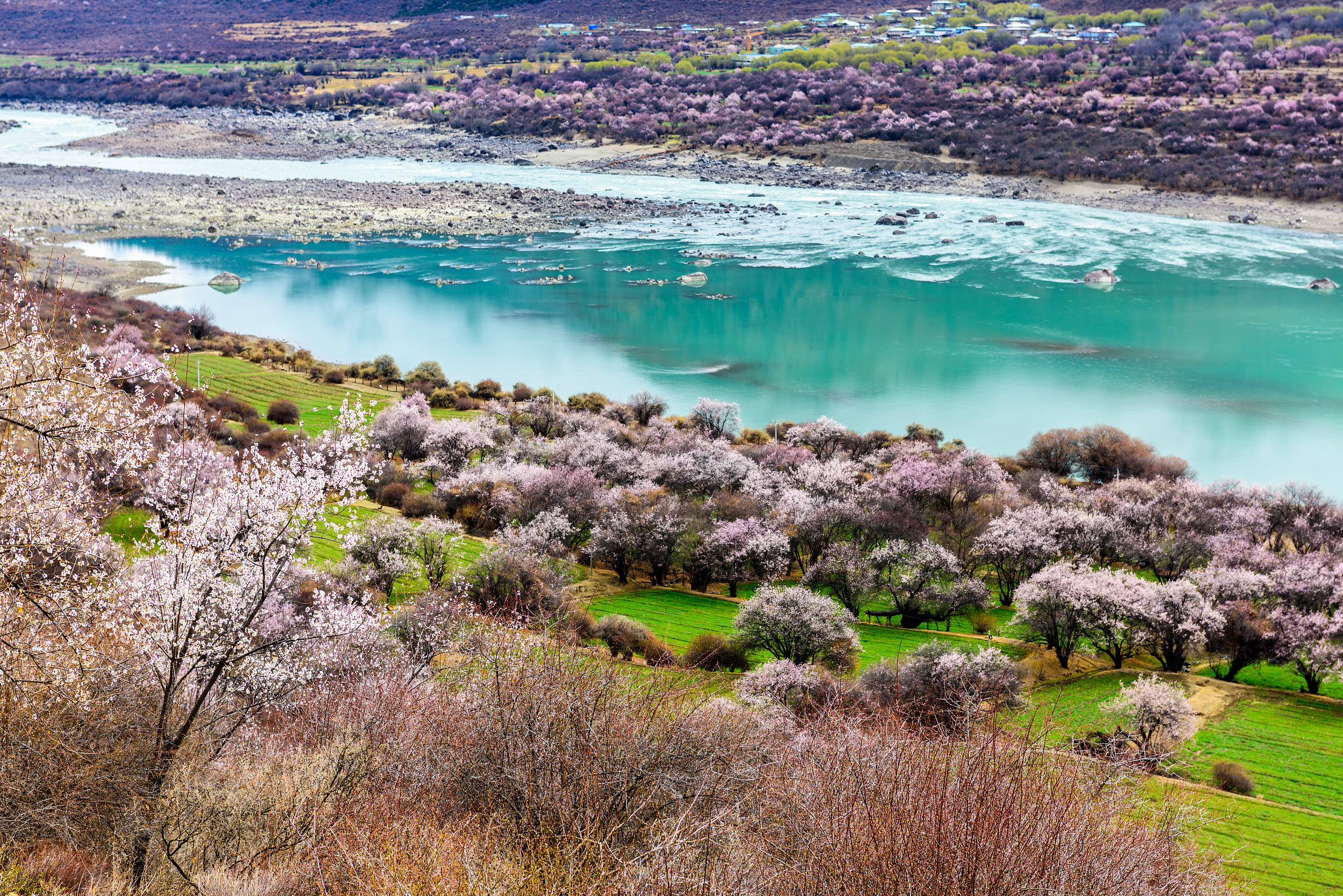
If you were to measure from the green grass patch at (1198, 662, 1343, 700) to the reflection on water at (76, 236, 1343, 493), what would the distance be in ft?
39.3

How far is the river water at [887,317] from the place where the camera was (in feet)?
121

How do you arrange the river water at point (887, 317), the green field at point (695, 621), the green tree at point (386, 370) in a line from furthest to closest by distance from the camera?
1. the green tree at point (386, 370)
2. the river water at point (887, 317)
3. the green field at point (695, 621)

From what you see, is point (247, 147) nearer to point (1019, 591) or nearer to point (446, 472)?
point (446, 472)

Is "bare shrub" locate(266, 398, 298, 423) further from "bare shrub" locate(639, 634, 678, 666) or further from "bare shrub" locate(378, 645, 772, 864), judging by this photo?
"bare shrub" locate(378, 645, 772, 864)

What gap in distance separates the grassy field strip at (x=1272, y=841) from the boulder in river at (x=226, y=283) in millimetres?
49246

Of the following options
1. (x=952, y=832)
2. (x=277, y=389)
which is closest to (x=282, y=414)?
(x=277, y=389)

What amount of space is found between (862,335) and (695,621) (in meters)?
26.1

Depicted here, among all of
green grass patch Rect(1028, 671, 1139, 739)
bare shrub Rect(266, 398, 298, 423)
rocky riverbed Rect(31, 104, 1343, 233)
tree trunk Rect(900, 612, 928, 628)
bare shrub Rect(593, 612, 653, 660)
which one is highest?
rocky riverbed Rect(31, 104, 1343, 233)

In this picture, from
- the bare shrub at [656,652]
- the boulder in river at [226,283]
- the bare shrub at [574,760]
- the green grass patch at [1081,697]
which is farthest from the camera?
the boulder in river at [226,283]

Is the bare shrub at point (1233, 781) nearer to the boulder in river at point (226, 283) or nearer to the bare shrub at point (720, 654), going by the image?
the bare shrub at point (720, 654)

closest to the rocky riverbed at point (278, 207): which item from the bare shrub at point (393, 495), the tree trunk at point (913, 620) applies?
the bare shrub at point (393, 495)

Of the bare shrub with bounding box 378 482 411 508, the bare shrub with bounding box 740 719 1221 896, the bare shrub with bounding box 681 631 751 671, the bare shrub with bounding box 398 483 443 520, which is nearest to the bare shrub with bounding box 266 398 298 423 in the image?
the bare shrub with bounding box 378 482 411 508

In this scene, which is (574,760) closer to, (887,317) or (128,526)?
(128,526)

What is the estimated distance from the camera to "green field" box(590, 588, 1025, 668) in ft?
69.3
